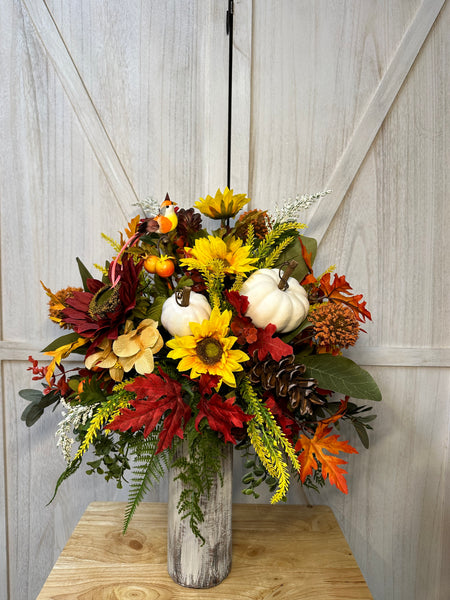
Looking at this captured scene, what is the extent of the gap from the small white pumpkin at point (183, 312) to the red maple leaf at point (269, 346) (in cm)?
8

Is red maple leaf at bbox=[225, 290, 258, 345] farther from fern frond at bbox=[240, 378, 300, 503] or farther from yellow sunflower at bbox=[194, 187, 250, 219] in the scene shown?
yellow sunflower at bbox=[194, 187, 250, 219]

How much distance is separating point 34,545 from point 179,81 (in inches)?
44.5

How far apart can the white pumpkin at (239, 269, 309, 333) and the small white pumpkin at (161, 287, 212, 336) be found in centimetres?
7

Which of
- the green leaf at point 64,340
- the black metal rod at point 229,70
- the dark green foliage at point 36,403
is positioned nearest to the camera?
the green leaf at point 64,340

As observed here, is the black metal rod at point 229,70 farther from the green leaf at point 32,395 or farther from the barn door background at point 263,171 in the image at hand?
the green leaf at point 32,395

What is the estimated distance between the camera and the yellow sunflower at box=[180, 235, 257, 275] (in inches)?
26.0

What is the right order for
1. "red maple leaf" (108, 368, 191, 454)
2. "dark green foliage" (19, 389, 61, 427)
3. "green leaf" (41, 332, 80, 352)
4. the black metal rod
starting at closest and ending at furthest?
"red maple leaf" (108, 368, 191, 454)
"green leaf" (41, 332, 80, 352)
"dark green foliage" (19, 389, 61, 427)
the black metal rod

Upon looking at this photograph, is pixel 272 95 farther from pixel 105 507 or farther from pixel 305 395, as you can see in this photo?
pixel 105 507

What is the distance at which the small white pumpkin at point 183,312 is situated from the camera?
63 centimetres

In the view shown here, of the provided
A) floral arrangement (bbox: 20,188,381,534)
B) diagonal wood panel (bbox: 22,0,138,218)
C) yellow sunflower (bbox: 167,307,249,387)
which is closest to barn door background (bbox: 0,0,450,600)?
diagonal wood panel (bbox: 22,0,138,218)

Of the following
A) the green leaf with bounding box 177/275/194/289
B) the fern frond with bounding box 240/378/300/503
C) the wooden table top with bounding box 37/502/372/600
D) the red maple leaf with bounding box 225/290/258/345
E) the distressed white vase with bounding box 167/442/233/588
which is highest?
the green leaf with bounding box 177/275/194/289

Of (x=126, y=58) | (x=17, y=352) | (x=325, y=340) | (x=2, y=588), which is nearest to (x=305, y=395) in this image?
(x=325, y=340)

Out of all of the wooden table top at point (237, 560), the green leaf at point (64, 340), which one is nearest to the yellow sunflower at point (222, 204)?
the green leaf at point (64, 340)

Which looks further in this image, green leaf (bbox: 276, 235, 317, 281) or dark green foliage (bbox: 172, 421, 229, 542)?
green leaf (bbox: 276, 235, 317, 281)
